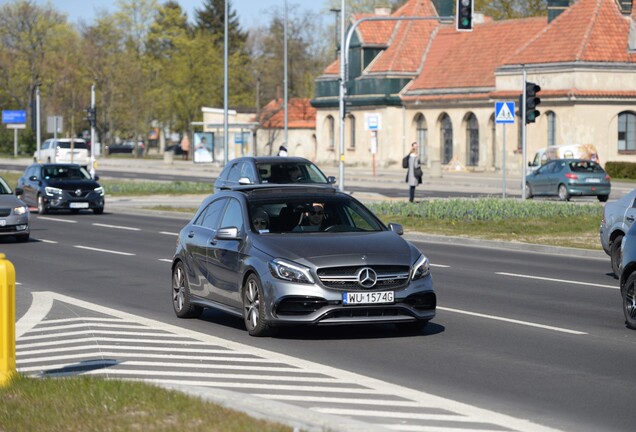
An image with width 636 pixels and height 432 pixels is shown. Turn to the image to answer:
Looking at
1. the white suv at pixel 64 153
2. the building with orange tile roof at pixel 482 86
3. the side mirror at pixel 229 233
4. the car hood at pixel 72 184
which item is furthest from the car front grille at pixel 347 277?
the white suv at pixel 64 153

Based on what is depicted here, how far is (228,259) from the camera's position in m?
14.4

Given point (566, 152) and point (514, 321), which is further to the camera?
point (566, 152)

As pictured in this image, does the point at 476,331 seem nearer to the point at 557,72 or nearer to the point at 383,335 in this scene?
the point at 383,335

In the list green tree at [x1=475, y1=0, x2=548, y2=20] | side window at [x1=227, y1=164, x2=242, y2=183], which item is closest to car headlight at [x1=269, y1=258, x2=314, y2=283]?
side window at [x1=227, y1=164, x2=242, y2=183]

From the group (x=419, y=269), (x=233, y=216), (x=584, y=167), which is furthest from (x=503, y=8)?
(x=419, y=269)

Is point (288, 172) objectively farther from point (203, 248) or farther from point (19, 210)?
point (203, 248)

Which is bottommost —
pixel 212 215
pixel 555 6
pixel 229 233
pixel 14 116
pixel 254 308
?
pixel 254 308

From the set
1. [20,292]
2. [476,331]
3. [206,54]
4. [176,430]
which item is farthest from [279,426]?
[206,54]

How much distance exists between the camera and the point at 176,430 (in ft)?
27.1

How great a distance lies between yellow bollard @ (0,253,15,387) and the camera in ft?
33.4

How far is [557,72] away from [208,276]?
187ft

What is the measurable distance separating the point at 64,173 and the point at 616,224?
25.5 metres

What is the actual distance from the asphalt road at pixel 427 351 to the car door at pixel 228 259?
1.29ft

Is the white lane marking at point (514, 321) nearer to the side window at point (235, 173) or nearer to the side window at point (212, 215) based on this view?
the side window at point (212, 215)
